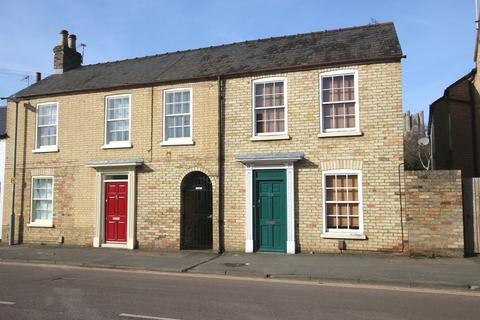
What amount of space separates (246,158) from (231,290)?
619cm

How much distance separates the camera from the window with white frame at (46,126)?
1819 cm

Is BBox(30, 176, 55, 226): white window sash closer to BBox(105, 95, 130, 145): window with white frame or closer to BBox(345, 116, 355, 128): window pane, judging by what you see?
BBox(105, 95, 130, 145): window with white frame

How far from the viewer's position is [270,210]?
14.6m

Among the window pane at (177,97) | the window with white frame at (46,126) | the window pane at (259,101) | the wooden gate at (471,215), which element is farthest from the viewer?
the window with white frame at (46,126)

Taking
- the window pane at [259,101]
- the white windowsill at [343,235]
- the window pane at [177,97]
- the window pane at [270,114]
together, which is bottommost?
the white windowsill at [343,235]

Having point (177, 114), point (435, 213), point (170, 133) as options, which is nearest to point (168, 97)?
point (177, 114)

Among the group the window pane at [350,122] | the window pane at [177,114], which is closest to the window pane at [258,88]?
the window pane at [177,114]

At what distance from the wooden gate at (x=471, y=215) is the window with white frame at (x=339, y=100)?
3812 mm

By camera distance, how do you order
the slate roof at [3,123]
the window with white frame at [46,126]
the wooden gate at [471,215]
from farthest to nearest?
the slate roof at [3,123] → the window with white frame at [46,126] → the wooden gate at [471,215]

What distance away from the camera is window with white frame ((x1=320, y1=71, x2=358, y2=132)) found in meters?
14.1

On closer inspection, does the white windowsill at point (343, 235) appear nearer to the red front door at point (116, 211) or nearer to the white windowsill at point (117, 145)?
Answer: the red front door at point (116, 211)

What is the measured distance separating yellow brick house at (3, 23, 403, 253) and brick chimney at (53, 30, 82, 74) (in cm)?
257

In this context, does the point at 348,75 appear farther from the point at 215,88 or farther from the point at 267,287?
the point at 267,287

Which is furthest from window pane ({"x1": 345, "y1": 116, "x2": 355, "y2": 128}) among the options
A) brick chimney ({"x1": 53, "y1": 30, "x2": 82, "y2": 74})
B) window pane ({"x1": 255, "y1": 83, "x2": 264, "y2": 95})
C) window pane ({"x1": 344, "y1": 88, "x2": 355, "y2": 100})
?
brick chimney ({"x1": 53, "y1": 30, "x2": 82, "y2": 74})
